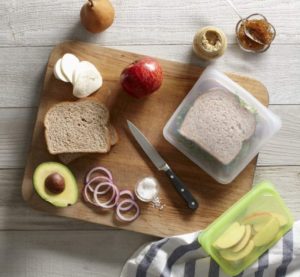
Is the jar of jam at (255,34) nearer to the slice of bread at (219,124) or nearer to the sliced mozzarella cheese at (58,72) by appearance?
the slice of bread at (219,124)

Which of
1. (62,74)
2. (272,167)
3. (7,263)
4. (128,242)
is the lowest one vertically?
(7,263)

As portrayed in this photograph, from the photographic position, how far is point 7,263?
1.42 m

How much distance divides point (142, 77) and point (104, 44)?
A: 19cm

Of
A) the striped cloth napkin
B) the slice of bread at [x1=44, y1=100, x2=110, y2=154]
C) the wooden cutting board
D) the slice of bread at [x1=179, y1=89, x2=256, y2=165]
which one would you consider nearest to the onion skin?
the wooden cutting board

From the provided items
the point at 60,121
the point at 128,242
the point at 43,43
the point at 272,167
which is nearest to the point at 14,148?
the point at 60,121

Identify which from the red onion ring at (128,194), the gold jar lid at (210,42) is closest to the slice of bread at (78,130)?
the red onion ring at (128,194)

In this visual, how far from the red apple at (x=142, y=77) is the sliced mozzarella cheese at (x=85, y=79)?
7 cm

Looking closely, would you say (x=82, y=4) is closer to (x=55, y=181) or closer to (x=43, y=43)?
(x=43, y=43)

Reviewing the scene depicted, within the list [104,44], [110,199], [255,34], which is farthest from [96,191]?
[255,34]

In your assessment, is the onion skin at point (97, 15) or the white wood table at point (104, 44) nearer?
the onion skin at point (97, 15)

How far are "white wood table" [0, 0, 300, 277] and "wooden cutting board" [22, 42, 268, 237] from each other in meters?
0.05

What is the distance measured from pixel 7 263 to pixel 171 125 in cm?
58

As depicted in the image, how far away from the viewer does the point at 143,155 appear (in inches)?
54.1

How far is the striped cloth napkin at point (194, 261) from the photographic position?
4.51ft
